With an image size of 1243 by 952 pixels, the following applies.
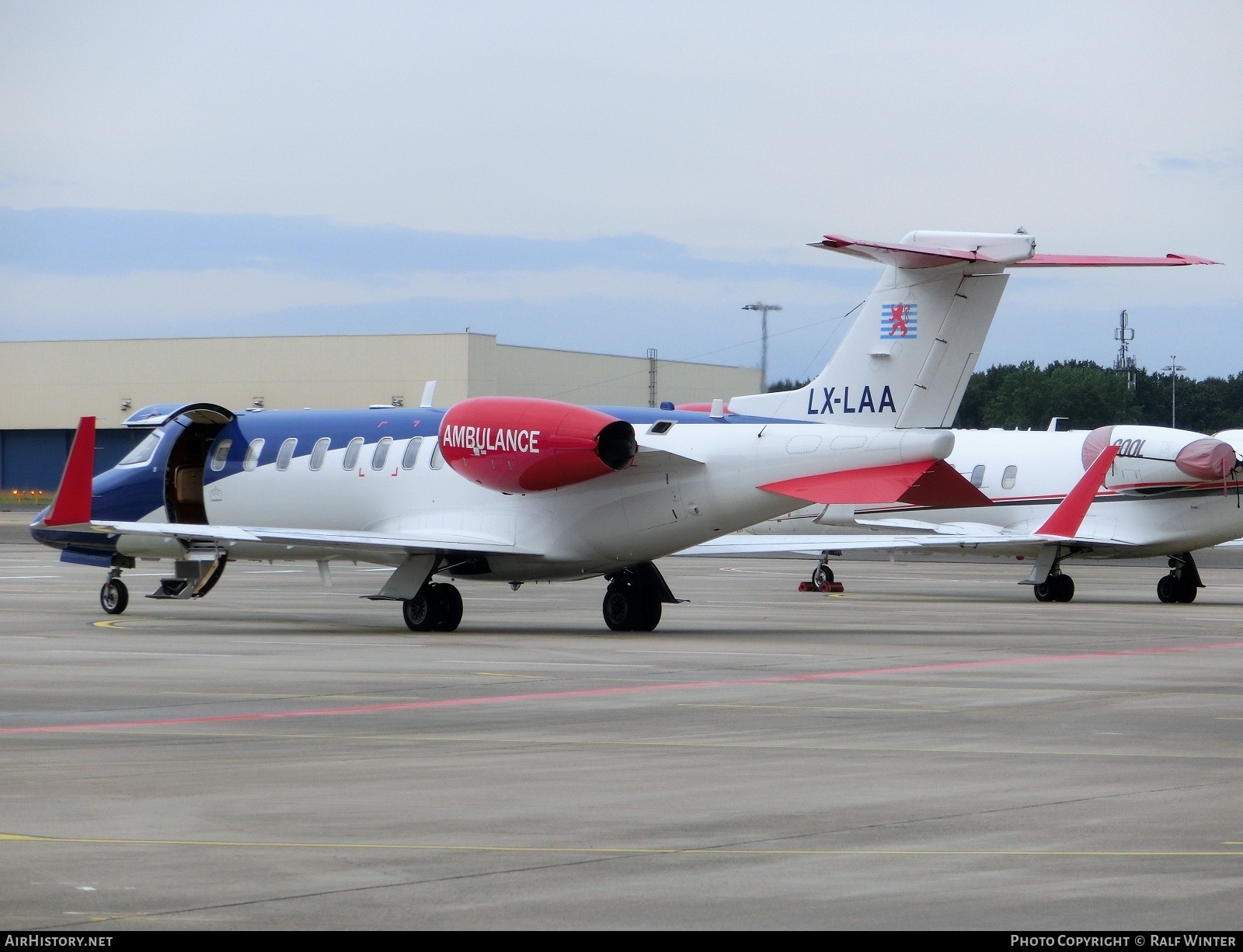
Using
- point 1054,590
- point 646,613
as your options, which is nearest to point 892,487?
point 646,613

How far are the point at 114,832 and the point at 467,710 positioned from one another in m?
5.93

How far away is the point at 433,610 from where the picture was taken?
2434 centimetres

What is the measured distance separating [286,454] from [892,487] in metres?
10.7

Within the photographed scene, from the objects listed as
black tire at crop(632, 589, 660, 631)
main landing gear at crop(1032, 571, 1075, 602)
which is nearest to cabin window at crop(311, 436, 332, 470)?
black tire at crop(632, 589, 660, 631)

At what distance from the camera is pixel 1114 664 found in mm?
19641

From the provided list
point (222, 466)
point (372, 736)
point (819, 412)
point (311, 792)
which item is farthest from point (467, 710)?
point (222, 466)

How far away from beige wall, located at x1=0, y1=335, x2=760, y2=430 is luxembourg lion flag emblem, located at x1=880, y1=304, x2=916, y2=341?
56069 millimetres

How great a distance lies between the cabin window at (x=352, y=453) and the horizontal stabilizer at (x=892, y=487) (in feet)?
24.7

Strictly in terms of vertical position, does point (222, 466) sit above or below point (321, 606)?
above

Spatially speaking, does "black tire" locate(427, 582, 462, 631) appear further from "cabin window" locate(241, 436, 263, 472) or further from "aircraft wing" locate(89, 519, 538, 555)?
"cabin window" locate(241, 436, 263, 472)

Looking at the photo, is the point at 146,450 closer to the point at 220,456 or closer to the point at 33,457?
the point at 220,456

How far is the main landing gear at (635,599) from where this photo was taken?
2498 centimetres
